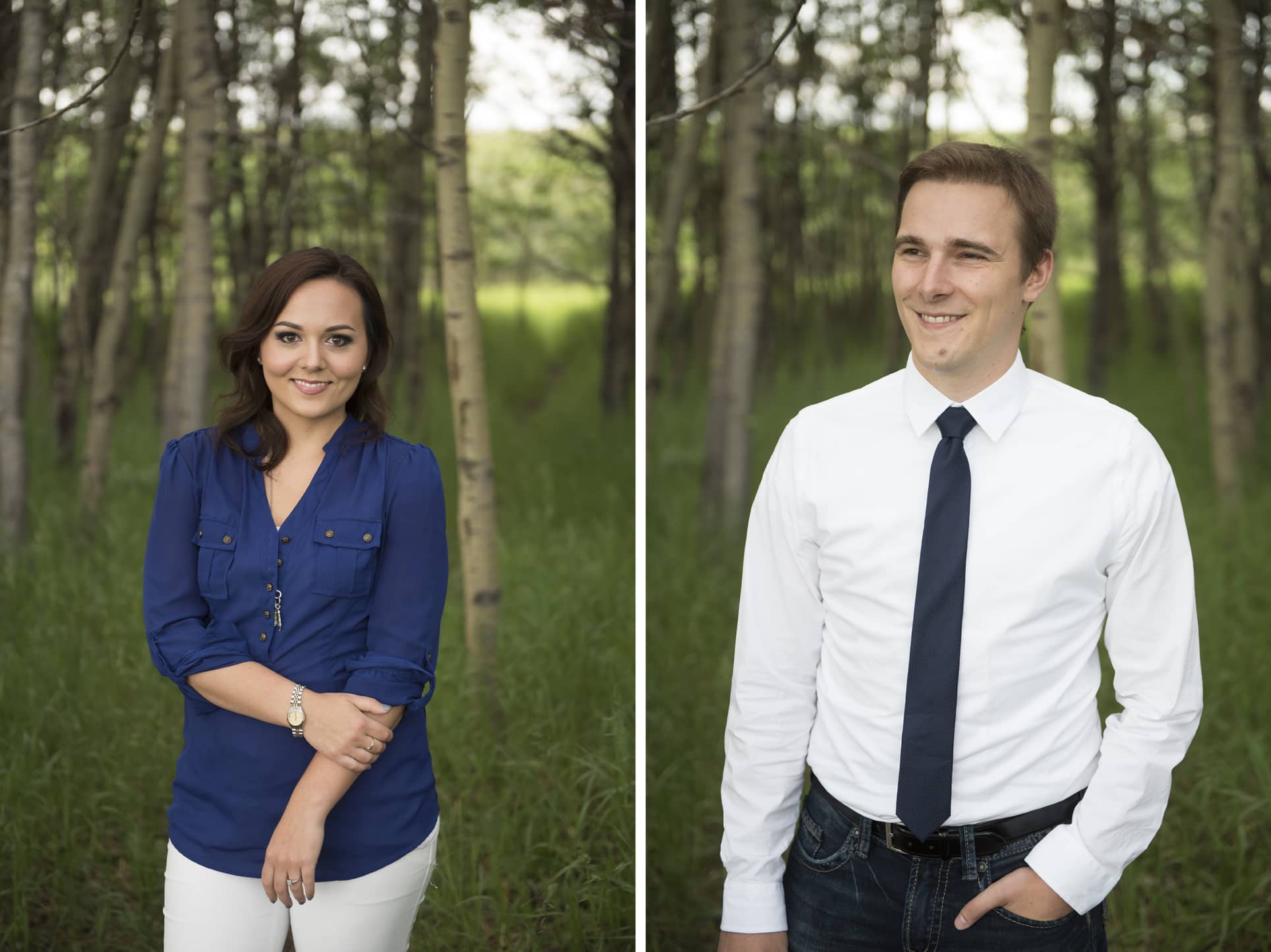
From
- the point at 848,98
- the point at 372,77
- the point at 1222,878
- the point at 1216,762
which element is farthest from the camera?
the point at 848,98

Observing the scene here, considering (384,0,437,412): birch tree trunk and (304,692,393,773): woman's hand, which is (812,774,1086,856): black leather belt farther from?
(384,0,437,412): birch tree trunk

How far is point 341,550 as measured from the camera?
141 cm

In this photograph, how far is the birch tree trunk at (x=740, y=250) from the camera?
3.12m

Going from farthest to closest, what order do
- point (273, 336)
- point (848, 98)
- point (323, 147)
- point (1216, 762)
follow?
point (848, 98) < point (323, 147) < point (1216, 762) < point (273, 336)

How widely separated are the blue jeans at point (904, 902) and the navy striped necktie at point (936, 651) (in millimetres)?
62

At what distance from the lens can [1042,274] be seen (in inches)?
55.2

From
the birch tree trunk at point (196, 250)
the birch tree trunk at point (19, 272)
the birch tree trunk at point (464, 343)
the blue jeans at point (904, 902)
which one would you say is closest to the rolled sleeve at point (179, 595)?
the blue jeans at point (904, 902)

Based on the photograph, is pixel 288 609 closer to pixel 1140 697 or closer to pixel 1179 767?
pixel 1140 697

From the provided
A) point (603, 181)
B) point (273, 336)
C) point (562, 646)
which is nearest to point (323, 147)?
point (603, 181)

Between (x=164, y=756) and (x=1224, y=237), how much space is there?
406 centimetres

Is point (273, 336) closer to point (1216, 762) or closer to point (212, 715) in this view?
point (212, 715)

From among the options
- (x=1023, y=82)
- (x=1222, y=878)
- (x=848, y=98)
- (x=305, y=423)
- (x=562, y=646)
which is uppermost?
(x=848, y=98)

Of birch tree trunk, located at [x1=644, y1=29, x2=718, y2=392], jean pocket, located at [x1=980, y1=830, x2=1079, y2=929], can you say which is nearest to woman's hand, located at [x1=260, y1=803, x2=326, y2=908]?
jean pocket, located at [x1=980, y1=830, x2=1079, y2=929]

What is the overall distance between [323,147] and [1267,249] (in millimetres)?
5540
